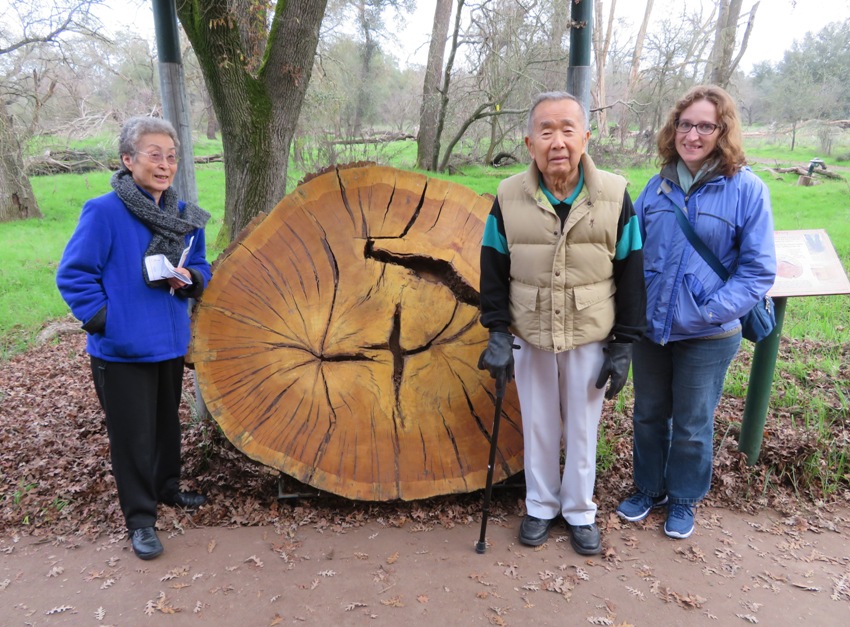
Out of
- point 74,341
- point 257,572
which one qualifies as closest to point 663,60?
point 74,341

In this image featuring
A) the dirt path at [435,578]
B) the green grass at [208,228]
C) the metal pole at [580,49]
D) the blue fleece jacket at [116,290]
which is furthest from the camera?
the green grass at [208,228]

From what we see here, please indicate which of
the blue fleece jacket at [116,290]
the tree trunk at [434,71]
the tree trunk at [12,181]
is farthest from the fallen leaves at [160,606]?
the tree trunk at [434,71]

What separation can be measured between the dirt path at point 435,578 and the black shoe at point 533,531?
4cm

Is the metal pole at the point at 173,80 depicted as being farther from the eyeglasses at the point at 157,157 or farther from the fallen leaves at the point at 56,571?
the fallen leaves at the point at 56,571

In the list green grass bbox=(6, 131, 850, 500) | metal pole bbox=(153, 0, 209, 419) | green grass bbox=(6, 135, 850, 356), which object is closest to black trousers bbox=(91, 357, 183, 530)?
metal pole bbox=(153, 0, 209, 419)

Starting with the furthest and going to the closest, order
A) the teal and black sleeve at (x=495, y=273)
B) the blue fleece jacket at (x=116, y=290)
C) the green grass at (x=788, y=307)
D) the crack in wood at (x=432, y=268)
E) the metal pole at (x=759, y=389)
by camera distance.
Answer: the green grass at (x=788, y=307) → the metal pole at (x=759, y=389) → the crack in wood at (x=432, y=268) → the teal and black sleeve at (x=495, y=273) → the blue fleece jacket at (x=116, y=290)

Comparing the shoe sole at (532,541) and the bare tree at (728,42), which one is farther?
the bare tree at (728,42)

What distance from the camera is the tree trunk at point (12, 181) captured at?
28.7 feet

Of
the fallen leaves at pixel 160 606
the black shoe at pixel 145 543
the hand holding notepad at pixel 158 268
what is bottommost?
the fallen leaves at pixel 160 606

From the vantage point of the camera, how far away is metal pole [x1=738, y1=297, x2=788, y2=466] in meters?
2.83

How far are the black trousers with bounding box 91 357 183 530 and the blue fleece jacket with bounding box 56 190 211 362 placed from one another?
A: 84mm

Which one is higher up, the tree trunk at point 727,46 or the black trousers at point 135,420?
the tree trunk at point 727,46

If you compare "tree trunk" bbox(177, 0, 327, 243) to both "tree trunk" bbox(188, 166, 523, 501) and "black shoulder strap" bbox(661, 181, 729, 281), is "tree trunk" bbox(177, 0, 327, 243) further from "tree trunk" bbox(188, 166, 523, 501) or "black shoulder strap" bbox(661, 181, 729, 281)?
"black shoulder strap" bbox(661, 181, 729, 281)

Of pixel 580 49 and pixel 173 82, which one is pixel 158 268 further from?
pixel 580 49
